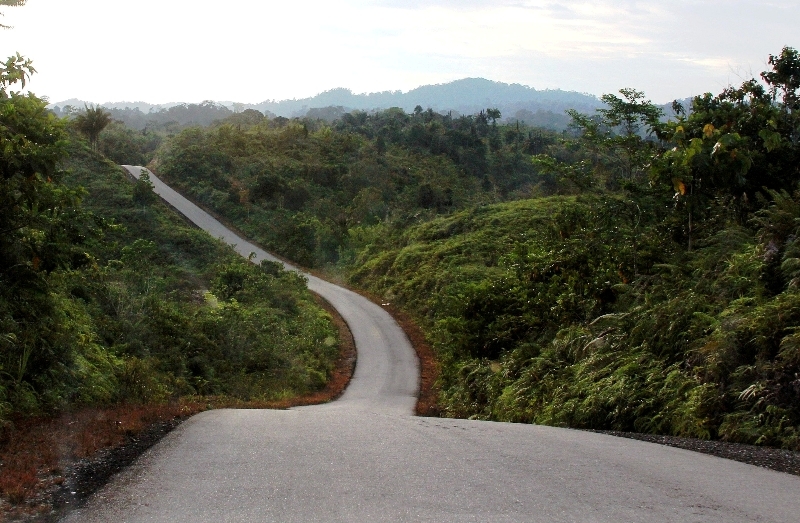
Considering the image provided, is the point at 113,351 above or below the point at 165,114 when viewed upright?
below

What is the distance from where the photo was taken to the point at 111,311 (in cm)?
1755

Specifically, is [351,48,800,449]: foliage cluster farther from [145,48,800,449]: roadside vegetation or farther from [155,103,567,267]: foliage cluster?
[155,103,567,267]: foliage cluster

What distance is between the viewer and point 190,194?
55.8 m

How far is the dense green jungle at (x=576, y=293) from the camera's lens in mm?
10133

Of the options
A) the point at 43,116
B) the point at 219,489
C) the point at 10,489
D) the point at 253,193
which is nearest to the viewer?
the point at 10,489

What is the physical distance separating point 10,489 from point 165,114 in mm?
176373

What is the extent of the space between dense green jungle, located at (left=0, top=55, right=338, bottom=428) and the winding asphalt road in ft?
8.92

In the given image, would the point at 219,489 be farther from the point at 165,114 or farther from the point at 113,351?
the point at 165,114

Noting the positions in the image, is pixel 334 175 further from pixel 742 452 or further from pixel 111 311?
Answer: pixel 742 452

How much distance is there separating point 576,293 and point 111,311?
473 inches

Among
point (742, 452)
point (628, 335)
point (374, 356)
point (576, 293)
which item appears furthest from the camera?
point (374, 356)

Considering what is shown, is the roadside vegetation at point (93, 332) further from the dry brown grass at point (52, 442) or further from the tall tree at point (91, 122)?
the tall tree at point (91, 122)

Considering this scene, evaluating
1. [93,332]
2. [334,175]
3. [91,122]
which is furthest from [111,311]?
[91,122]

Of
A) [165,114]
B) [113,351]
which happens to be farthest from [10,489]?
[165,114]
